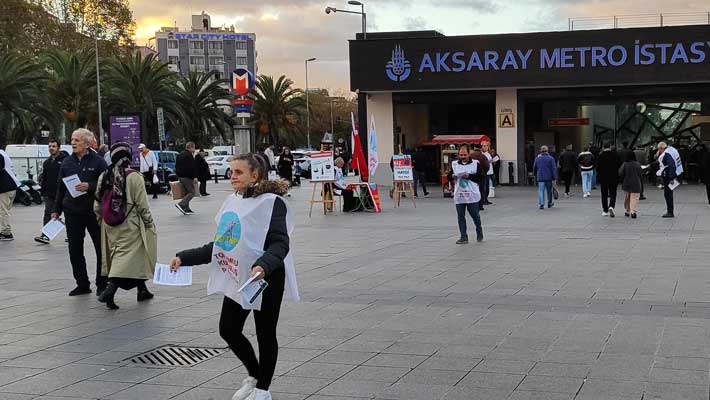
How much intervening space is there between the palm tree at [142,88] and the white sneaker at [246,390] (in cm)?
4139

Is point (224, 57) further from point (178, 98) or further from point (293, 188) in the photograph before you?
point (293, 188)

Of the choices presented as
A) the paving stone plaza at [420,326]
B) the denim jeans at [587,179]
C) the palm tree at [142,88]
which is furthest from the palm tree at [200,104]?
the paving stone plaza at [420,326]

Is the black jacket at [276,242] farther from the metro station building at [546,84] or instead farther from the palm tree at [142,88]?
the palm tree at [142,88]

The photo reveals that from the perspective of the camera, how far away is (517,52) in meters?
28.3

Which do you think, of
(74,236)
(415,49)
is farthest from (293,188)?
(74,236)

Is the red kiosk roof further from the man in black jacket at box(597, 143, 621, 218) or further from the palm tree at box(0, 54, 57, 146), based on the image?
the palm tree at box(0, 54, 57, 146)

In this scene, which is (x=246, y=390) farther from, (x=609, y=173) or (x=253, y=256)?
(x=609, y=173)

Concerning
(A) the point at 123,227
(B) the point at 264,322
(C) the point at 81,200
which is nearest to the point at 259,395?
(B) the point at 264,322

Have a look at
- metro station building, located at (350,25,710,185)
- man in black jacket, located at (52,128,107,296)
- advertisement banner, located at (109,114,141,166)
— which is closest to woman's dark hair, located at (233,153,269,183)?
man in black jacket, located at (52,128,107,296)

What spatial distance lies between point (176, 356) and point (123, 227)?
2.25 m

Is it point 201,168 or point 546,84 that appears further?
point 546,84

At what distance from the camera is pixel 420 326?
22.9ft

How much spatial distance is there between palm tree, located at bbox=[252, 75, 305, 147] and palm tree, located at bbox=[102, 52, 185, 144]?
1201 cm

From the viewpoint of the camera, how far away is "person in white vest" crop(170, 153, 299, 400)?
15.3ft
